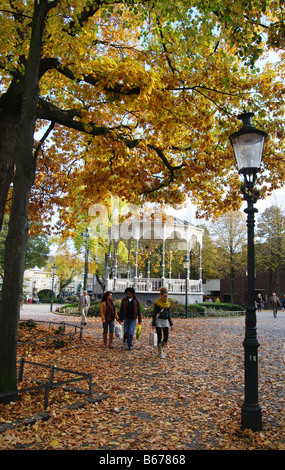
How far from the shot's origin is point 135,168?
Answer: 11.0m

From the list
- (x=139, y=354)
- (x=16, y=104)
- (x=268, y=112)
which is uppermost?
(x=268, y=112)

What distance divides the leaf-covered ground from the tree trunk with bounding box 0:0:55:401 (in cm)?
67

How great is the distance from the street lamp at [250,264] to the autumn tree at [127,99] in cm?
222

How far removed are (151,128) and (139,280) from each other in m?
16.6

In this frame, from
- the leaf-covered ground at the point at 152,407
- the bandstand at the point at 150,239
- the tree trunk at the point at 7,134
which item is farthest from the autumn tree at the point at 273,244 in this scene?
the tree trunk at the point at 7,134

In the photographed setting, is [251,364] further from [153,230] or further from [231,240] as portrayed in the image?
[231,240]

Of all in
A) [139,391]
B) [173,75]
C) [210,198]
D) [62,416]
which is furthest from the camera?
[210,198]

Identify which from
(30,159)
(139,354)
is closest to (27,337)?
(139,354)

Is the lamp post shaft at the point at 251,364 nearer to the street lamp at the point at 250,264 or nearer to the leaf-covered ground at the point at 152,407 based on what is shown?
the street lamp at the point at 250,264

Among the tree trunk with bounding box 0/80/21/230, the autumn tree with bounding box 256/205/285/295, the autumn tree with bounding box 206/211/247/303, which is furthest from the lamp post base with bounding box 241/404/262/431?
the autumn tree with bounding box 256/205/285/295

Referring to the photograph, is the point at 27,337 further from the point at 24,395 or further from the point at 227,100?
the point at 227,100

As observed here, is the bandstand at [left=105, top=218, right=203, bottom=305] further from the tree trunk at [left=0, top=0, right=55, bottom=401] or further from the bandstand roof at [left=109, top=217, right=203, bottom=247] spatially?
the tree trunk at [left=0, top=0, right=55, bottom=401]

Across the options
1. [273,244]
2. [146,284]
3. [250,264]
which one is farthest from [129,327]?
[273,244]

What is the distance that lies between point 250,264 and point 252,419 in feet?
6.76
